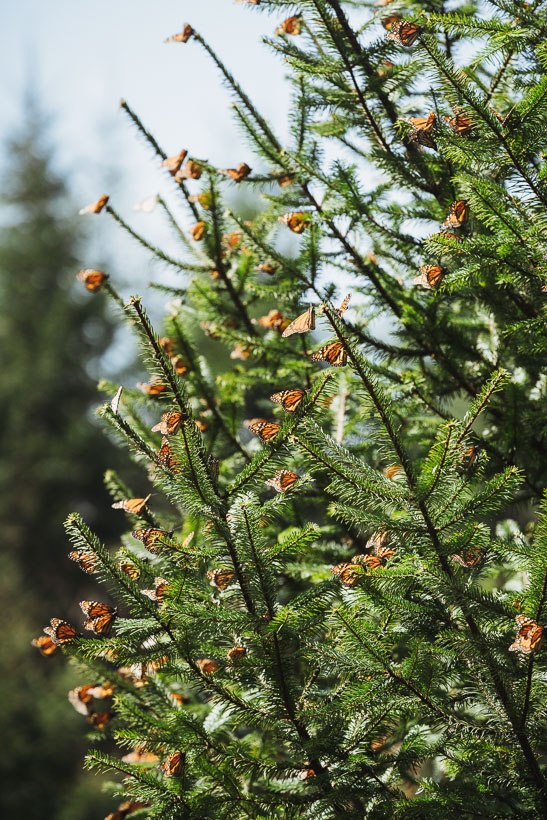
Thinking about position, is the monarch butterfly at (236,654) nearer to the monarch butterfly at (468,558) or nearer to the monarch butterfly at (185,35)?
the monarch butterfly at (468,558)

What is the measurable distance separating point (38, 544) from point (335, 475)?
14.4 m

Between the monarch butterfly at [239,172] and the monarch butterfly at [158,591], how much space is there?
1.43m

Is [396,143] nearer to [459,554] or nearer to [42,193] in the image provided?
[459,554]

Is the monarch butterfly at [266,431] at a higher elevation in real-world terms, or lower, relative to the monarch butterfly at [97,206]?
lower

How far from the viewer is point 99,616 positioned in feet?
3.92

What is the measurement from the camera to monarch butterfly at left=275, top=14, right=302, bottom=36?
2.03 metres

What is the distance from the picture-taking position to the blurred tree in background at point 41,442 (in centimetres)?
958

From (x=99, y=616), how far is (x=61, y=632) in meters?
0.08

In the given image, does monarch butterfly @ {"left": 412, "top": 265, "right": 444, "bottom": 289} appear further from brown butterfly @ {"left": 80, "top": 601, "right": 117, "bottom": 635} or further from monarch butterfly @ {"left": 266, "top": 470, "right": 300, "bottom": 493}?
brown butterfly @ {"left": 80, "top": 601, "right": 117, "bottom": 635}

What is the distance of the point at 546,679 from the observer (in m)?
1.19

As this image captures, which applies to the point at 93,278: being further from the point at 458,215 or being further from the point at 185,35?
the point at 458,215

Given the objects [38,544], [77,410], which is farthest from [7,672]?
[77,410]

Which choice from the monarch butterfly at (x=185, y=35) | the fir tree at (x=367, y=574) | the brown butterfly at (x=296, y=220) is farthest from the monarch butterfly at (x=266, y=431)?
the monarch butterfly at (x=185, y=35)

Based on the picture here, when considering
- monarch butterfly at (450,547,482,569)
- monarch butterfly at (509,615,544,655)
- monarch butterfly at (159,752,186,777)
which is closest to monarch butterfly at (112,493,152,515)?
monarch butterfly at (159,752,186,777)
